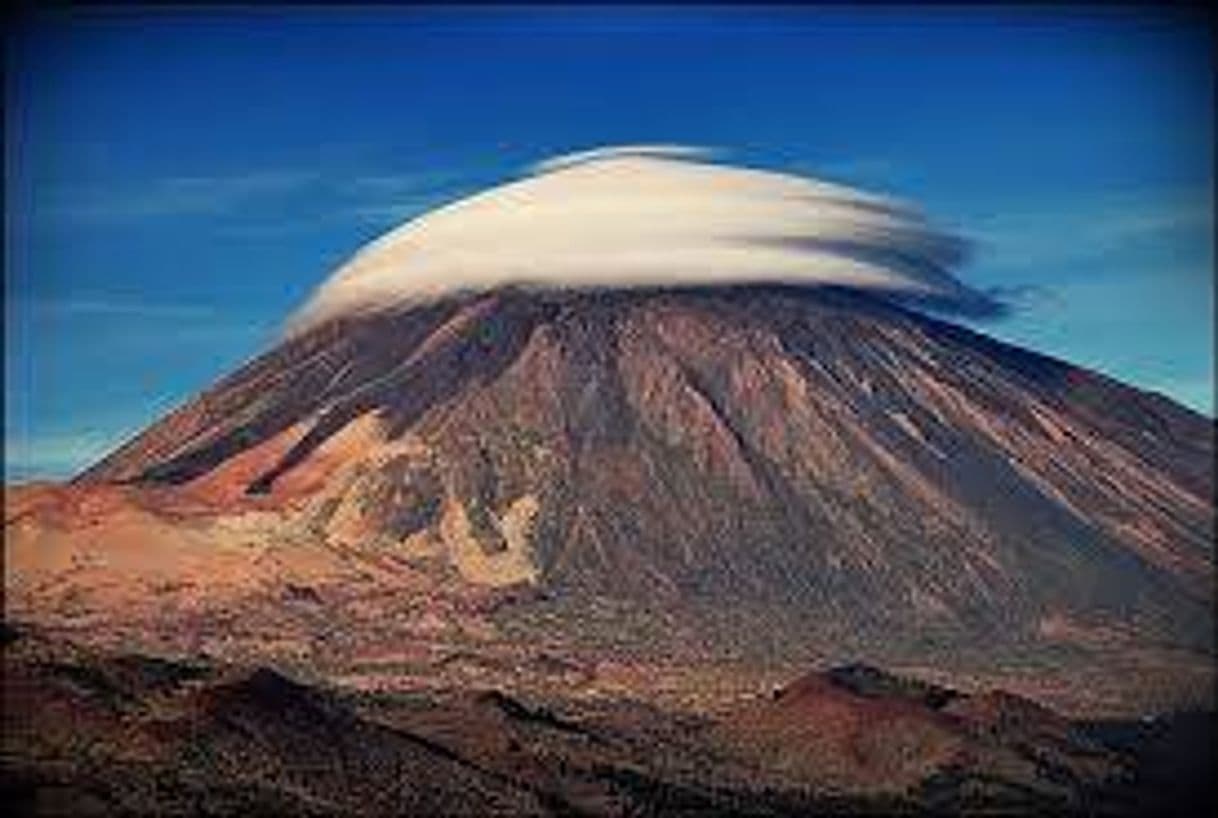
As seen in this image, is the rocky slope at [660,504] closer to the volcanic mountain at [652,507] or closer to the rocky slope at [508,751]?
the volcanic mountain at [652,507]

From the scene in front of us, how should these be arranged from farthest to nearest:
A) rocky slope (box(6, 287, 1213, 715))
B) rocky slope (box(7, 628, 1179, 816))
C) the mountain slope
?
1. the mountain slope
2. rocky slope (box(6, 287, 1213, 715))
3. rocky slope (box(7, 628, 1179, 816))

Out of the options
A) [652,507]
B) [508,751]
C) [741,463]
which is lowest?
[508,751]

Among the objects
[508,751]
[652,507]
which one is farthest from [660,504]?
[508,751]

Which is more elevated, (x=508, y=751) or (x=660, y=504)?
(x=660, y=504)

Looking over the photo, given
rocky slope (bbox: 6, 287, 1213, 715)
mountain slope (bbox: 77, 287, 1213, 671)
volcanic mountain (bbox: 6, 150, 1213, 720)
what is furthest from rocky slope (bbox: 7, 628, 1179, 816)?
mountain slope (bbox: 77, 287, 1213, 671)

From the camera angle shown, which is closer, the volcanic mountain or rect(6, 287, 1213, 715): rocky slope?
the volcanic mountain

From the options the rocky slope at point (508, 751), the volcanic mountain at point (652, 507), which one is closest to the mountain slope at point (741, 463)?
the volcanic mountain at point (652, 507)

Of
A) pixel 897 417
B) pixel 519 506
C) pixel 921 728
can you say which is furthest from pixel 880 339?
pixel 921 728

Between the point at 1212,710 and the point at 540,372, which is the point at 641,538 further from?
the point at 1212,710

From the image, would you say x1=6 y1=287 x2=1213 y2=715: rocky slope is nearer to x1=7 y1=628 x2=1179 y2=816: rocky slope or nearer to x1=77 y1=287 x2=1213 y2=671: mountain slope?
x1=77 y1=287 x2=1213 y2=671: mountain slope

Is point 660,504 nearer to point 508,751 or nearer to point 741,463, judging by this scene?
point 741,463
